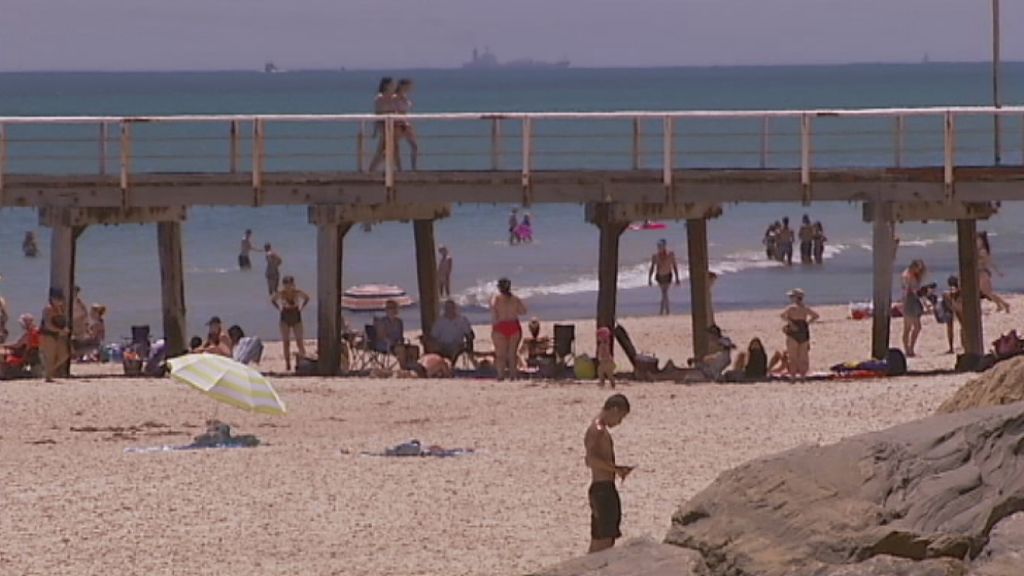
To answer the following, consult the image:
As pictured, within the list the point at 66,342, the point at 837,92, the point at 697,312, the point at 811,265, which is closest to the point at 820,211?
the point at 811,265

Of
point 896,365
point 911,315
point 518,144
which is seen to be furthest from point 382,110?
point 518,144

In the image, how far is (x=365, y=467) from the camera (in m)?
16.2

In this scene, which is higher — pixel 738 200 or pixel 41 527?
pixel 738 200

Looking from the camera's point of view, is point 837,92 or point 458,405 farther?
point 837,92

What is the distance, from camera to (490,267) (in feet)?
149

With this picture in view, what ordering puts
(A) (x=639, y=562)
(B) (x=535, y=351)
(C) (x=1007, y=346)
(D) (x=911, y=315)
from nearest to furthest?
1. (A) (x=639, y=562)
2. (C) (x=1007, y=346)
3. (B) (x=535, y=351)
4. (D) (x=911, y=315)

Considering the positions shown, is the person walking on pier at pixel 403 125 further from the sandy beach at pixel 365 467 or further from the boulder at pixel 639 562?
the boulder at pixel 639 562

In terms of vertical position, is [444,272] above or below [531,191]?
below

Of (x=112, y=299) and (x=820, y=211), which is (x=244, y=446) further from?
(x=820, y=211)

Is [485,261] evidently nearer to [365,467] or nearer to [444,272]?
[444,272]

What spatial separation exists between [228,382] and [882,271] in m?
9.03

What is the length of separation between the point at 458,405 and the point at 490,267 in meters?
25.4

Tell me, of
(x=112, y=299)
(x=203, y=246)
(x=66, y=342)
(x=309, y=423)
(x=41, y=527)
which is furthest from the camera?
Answer: (x=203, y=246)

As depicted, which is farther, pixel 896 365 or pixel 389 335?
pixel 389 335
